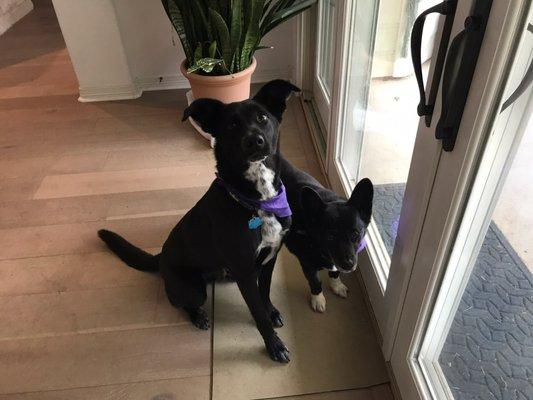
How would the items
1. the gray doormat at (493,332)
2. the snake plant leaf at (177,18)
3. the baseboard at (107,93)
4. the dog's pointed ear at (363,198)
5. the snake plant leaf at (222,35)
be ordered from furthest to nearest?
the baseboard at (107,93) → the snake plant leaf at (177,18) → the snake plant leaf at (222,35) → the dog's pointed ear at (363,198) → the gray doormat at (493,332)

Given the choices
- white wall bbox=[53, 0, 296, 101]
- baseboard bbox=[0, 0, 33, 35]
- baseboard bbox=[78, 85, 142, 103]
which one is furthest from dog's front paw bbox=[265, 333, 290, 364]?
baseboard bbox=[0, 0, 33, 35]

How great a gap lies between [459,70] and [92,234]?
1.62 m

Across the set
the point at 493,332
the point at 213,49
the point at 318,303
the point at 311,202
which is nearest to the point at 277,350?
the point at 318,303

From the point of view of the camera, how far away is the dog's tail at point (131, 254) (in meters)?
1.57

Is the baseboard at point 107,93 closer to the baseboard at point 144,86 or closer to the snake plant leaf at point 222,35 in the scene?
the baseboard at point 144,86

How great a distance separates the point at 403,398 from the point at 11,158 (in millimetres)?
2320

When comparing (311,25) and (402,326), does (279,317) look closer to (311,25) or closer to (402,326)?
(402,326)

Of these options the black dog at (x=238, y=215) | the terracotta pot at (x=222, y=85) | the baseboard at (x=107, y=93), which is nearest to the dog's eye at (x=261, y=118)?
the black dog at (x=238, y=215)

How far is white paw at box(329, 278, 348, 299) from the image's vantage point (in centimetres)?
153

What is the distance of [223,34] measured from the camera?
2002 mm

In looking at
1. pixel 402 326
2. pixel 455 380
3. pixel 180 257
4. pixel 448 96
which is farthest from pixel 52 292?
pixel 448 96

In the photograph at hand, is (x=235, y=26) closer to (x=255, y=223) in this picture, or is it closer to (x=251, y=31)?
(x=251, y=31)

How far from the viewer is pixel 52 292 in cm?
160

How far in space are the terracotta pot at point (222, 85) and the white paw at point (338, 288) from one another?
3.69 ft
